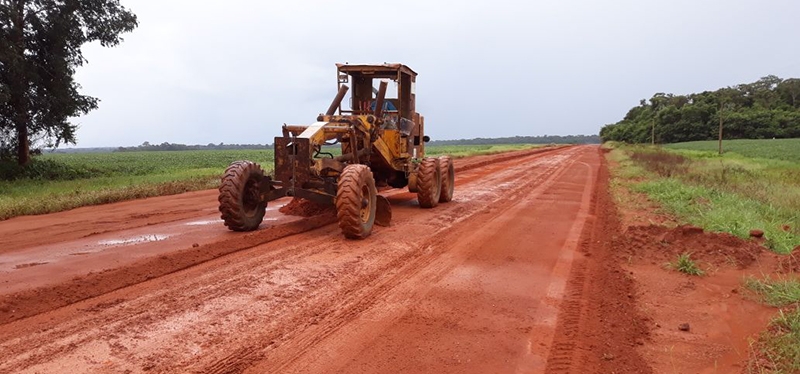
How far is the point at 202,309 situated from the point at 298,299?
895 mm

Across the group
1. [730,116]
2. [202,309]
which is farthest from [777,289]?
[730,116]

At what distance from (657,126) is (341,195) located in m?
91.9

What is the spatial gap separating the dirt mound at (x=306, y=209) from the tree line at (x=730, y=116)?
226 feet

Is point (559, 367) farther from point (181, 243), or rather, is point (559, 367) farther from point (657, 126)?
point (657, 126)

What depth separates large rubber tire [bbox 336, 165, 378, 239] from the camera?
8.03 m

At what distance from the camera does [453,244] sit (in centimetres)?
820

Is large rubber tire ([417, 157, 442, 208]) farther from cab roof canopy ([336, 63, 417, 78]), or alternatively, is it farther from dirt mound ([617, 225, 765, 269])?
dirt mound ([617, 225, 765, 269])

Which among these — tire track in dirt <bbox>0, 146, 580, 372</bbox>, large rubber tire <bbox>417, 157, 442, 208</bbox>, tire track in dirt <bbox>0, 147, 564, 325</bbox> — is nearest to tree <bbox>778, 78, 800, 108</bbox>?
large rubber tire <bbox>417, 157, 442, 208</bbox>

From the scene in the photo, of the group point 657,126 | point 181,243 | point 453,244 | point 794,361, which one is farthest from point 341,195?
point 657,126

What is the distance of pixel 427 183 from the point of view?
1174 centimetres

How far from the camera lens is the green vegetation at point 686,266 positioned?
264 inches

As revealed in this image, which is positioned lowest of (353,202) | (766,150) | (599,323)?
(599,323)

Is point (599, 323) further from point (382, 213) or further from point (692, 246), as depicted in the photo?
point (382, 213)

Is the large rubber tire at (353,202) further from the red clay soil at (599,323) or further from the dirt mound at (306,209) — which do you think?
the red clay soil at (599,323)
